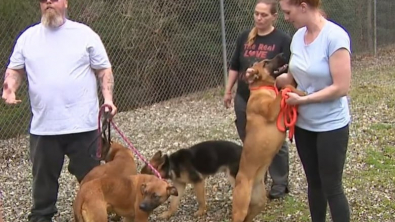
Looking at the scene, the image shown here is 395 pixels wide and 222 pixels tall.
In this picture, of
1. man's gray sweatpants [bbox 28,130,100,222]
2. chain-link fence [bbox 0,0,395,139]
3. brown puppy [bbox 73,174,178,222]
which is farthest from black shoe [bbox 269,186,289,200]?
chain-link fence [bbox 0,0,395,139]

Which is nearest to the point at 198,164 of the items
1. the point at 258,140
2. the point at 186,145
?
the point at 258,140

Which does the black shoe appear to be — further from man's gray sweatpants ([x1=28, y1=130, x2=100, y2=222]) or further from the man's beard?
the man's beard

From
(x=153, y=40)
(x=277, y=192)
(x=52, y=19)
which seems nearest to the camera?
(x=52, y=19)

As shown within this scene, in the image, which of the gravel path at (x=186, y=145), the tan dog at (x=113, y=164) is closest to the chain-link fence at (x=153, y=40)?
the gravel path at (x=186, y=145)

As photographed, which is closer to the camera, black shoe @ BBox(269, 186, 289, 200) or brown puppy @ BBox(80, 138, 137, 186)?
brown puppy @ BBox(80, 138, 137, 186)

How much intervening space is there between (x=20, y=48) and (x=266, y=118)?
1.90m

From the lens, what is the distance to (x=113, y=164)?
15.9 feet

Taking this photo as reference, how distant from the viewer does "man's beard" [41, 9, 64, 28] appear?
441 cm

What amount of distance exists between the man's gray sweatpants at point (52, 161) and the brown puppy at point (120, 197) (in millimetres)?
449

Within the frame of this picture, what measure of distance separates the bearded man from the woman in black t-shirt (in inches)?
51.5

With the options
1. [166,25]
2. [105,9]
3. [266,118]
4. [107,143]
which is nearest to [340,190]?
[266,118]

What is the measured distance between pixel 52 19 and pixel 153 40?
21.3ft

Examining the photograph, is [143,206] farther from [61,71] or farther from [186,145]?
[186,145]

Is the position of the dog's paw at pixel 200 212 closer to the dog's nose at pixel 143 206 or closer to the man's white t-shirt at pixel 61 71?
the dog's nose at pixel 143 206
